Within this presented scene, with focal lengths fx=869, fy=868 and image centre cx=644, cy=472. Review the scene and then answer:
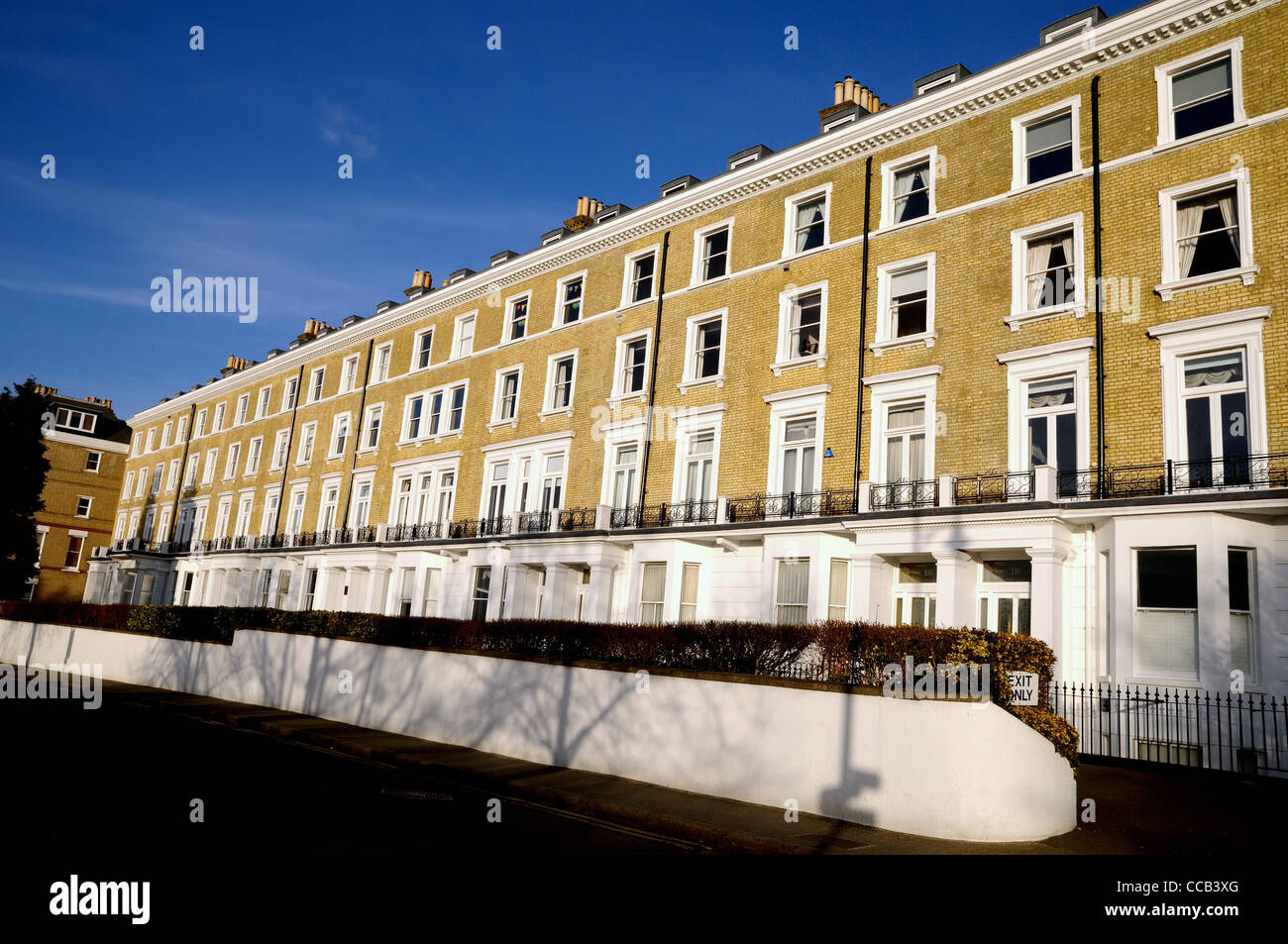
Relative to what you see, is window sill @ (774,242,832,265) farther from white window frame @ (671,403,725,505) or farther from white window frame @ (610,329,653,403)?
white window frame @ (610,329,653,403)

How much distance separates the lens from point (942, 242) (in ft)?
69.9

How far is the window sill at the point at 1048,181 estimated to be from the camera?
19170 millimetres

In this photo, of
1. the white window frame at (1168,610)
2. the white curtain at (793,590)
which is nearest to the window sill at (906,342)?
the white curtain at (793,590)

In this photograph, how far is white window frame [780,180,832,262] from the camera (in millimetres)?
23969

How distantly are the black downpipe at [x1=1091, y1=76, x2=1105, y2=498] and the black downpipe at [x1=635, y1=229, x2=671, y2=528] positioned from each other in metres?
12.7

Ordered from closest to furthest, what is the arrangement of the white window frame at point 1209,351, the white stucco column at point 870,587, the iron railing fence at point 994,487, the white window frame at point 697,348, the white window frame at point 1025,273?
1. the white window frame at point 1209,351
2. the iron railing fence at point 994,487
3. the white window frame at point 1025,273
4. the white stucco column at point 870,587
5. the white window frame at point 697,348

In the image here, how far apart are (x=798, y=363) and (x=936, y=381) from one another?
4120mm

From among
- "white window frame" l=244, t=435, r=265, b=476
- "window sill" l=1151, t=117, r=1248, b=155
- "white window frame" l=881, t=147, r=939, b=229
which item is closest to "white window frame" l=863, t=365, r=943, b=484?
"white window frame" l=881, t=147, r=939, b=229

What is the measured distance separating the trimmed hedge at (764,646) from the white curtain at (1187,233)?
28.5 ft

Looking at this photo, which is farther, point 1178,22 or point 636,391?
point 636,391

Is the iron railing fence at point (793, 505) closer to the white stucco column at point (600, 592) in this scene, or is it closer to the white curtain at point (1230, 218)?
the white stucco column at point (600, 592)
